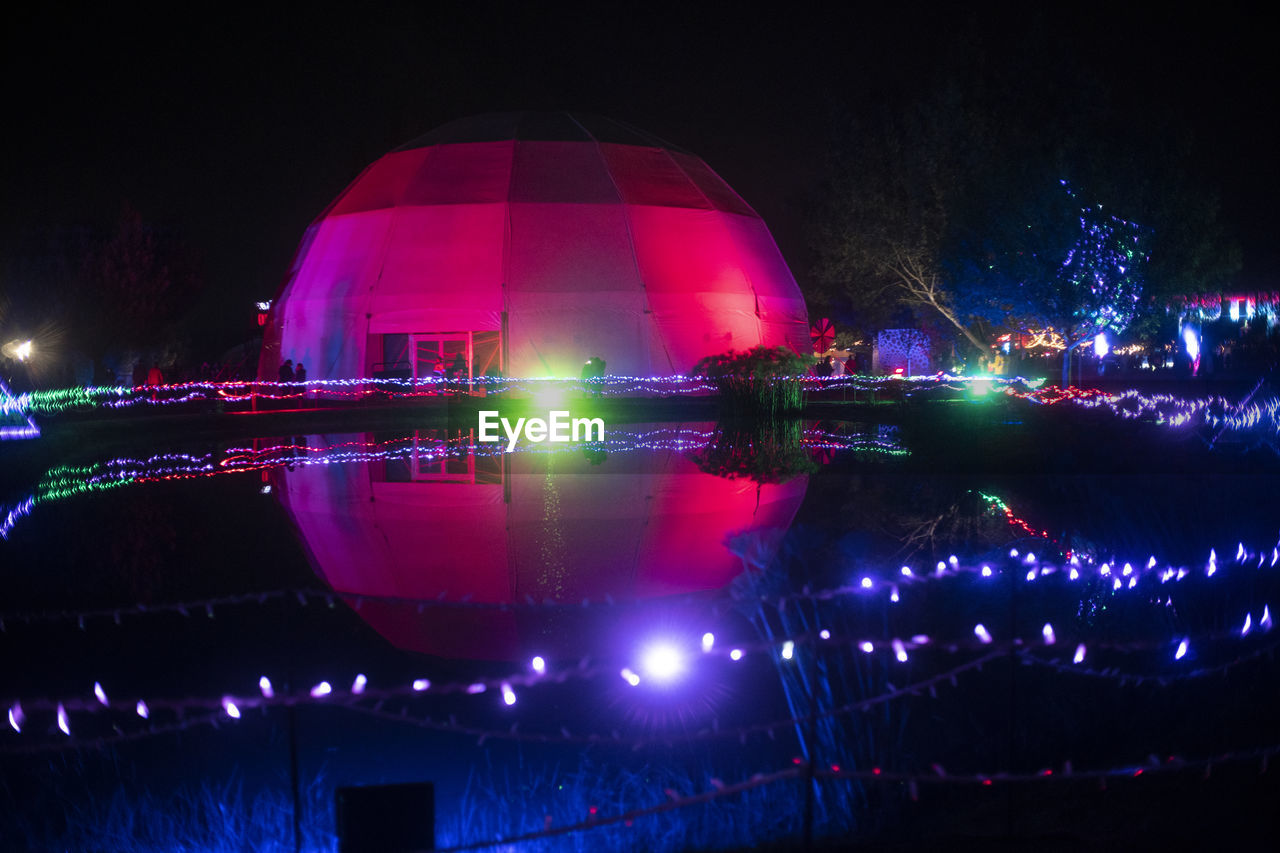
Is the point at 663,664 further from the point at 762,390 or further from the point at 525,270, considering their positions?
the point at 525,270

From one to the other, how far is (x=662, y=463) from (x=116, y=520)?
6.69m

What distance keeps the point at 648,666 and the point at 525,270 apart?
23.9m

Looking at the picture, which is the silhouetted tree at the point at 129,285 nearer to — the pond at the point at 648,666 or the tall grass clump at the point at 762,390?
the tall grass clump at the point at 762,390

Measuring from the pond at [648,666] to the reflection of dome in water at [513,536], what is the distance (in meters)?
0.05

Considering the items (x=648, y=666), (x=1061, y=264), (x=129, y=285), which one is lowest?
(x=648, y=666)

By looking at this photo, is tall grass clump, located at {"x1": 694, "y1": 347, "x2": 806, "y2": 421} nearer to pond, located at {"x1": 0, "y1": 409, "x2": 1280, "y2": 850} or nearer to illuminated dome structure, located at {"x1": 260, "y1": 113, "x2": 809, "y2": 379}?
illuminated dome structure, located at {"x1": 260, "y1": 113, "x2": 809, "y2": 379}

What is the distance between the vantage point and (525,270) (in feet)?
92.9

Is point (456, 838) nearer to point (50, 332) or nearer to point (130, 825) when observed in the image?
point (130, 825)

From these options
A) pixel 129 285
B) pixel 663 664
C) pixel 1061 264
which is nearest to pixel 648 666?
pixel 663 664

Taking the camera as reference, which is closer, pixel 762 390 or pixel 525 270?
pixel 762 390

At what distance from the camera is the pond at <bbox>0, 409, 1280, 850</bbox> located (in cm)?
394

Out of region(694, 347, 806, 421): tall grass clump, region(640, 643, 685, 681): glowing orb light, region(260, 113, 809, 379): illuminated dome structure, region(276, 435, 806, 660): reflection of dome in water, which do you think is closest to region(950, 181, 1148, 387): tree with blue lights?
region(260, 113, 809, 379): illuminated dome structure

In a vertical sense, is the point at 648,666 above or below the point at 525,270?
below

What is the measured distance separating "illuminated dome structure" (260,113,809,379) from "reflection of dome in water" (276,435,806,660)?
14716 millimetres
